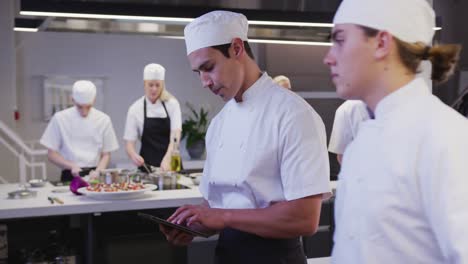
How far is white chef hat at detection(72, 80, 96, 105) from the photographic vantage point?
4.44 meters

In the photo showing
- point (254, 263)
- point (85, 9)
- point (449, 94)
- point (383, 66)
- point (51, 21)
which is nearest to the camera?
point (383, 66)

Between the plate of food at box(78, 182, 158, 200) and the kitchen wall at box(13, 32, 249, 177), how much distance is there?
3.71 metres

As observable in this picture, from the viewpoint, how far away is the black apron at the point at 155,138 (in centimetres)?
482

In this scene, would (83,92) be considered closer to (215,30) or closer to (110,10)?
(110,10)

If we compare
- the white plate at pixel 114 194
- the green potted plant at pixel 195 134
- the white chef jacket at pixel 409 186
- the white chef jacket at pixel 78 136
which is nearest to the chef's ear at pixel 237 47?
the white chef jacket at pixel 409 186

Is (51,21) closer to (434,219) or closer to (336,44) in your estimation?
(336,44)

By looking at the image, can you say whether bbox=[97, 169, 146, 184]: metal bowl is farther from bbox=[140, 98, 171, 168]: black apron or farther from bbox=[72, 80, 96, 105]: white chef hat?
bbox=[140, 98, 171, 168]: black apron

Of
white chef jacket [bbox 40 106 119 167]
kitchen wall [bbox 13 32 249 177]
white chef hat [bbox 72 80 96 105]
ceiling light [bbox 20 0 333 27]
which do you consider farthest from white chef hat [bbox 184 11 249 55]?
kitchen wall [bbox 13 32 249 177]

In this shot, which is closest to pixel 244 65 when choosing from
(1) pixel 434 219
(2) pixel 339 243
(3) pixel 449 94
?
(2) pixel 339 243

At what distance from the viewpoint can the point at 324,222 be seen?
3598mm

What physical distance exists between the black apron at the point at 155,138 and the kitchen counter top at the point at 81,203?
1.52 metres

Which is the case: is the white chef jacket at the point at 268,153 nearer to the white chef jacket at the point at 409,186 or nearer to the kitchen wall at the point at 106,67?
the white chef jacket at the point at 409,186

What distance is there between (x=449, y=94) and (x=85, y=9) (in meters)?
3.88

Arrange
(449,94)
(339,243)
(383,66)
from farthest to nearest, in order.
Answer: (449,94) < (339,243) < (383,66)
